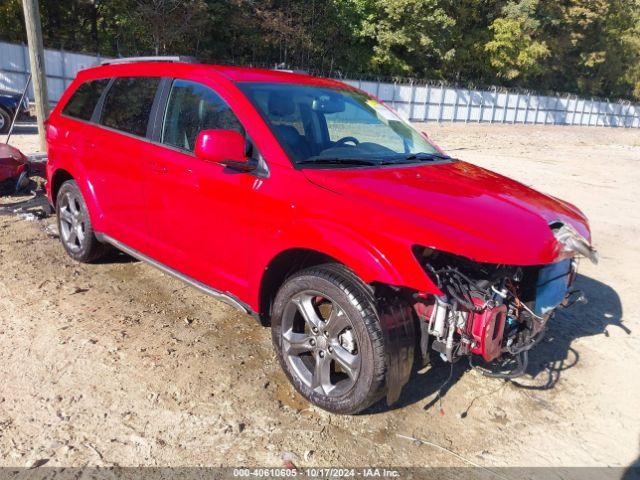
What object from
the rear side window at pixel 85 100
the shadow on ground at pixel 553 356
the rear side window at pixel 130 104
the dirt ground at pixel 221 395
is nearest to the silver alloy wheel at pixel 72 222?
the dirt ground at pixel 221 395

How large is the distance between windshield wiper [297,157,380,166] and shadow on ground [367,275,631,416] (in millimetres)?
1399

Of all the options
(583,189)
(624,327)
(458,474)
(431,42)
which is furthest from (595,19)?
(458,474)

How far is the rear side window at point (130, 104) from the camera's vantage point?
417 cm

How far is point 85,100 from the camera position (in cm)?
498

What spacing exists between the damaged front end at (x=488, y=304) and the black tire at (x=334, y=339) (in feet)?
1.08

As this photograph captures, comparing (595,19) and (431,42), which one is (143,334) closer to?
(431,42)

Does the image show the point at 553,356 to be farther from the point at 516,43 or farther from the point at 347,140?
the point at 516,43

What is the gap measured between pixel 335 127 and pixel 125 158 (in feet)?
5.47

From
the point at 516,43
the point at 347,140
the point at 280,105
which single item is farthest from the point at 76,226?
the point at 516,43

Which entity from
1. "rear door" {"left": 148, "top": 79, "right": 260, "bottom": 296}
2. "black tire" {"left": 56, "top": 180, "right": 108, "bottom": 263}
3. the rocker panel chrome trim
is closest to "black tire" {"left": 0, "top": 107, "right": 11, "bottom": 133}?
"black tire" {"left": 56, "top": 180, "right": 108, "bottom": 263}

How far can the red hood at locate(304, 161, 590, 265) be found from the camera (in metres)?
2.70

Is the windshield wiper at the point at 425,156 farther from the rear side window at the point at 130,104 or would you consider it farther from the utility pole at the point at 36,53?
the utility pole at the point at 36,53

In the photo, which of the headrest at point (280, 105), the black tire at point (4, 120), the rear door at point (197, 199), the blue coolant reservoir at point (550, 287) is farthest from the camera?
the black tire at point (4, 120)

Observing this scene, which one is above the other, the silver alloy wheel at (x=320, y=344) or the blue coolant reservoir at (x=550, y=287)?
the blue coolant reservoir at (x=550, y=287)
